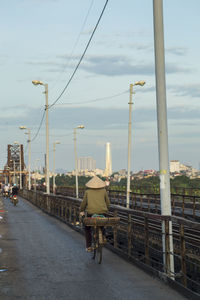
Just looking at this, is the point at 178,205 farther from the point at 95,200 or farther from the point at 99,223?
the point at 99,223

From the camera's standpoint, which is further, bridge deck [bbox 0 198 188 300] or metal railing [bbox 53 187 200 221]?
metal railing [bbox 53 187 200 221]

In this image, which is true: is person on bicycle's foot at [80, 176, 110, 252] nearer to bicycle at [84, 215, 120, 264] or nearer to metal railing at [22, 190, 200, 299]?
bicycle at [84, 215, 120, 264]

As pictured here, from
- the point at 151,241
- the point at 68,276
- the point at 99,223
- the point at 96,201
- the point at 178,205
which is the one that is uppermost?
the point at 96,201

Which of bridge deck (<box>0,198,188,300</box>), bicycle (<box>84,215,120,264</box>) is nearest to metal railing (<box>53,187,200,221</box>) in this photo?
bridge deck (<box>0,198,188,300</box>)

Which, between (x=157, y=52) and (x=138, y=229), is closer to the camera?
(x=157, y=52)

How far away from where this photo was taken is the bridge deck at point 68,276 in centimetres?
821

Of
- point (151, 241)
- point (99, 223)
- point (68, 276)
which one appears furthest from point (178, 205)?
point (68, 276)

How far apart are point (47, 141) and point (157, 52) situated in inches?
1187

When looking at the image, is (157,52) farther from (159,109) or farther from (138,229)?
(138,229)

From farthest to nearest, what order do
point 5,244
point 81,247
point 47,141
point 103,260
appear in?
point 47,141 → point 5,244 → point 81,247 → point 103,260

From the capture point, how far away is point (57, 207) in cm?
2747

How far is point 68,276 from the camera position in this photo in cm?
978

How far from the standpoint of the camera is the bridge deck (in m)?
8.21

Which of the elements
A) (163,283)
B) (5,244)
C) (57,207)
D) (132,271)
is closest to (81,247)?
(5,244)
